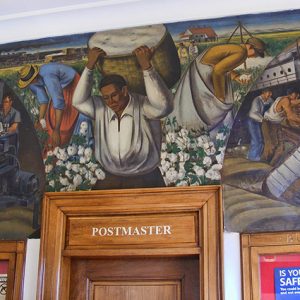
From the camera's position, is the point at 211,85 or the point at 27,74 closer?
the point at 211,85

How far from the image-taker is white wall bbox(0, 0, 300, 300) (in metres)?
4.06

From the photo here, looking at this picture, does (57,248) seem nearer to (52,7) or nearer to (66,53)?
(66,53)

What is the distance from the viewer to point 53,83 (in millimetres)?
4352

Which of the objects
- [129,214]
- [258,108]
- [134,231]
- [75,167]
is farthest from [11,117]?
[258,108]

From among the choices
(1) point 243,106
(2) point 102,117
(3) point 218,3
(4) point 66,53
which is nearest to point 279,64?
(1) point 243,106

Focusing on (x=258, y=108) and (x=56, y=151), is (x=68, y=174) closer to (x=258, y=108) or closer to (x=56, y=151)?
(x=56, y=151)

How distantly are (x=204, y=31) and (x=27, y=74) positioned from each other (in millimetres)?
1441

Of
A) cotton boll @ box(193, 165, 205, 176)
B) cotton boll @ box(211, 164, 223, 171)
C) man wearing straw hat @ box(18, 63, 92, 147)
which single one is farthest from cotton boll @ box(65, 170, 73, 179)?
cotton boll @ box(211, 164, 223, 171)

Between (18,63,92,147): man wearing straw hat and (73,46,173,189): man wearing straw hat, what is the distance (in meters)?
0.08

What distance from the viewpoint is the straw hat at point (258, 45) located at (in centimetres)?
403

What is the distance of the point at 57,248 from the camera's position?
12.8 ft

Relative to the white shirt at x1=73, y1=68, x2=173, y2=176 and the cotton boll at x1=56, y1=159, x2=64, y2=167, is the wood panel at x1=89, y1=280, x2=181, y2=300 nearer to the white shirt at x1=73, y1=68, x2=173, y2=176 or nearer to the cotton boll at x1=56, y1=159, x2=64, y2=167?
the white shirt at x1=73, y1=68, x2=173, y2=176

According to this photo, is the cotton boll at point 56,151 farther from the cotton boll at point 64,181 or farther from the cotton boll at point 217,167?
the cotton boll at point 217,167

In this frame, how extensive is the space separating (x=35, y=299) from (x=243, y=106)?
6.54ft
